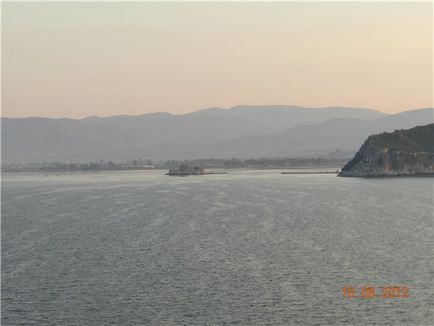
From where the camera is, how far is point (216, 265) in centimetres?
7394

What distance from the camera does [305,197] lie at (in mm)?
167125

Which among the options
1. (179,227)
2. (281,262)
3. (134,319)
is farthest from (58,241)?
(134,319)

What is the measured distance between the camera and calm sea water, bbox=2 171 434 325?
184ft

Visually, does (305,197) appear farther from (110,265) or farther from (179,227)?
(110,265)

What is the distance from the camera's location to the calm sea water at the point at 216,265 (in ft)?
184

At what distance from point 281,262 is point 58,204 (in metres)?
95.4
